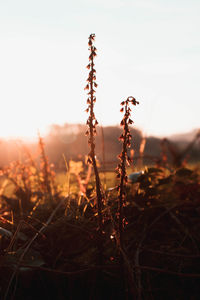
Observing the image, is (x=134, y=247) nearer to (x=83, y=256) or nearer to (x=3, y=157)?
(x=83, y=256)

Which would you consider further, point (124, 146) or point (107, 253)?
point (107, 253)

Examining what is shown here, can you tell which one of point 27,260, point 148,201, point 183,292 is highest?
point 148,201

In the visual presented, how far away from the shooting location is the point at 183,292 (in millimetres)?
1223

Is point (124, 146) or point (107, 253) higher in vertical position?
point (124, 146)

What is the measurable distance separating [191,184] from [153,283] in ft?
3.66

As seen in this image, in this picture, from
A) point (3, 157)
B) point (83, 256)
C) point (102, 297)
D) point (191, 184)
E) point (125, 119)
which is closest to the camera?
point (125, 119)

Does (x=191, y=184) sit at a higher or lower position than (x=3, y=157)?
lower

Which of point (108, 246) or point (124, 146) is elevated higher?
point (124, 146)

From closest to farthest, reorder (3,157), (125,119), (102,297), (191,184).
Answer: (125,119) → (102,297) → (191,184) → (3,157)

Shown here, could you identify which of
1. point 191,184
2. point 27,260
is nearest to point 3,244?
point 27,260

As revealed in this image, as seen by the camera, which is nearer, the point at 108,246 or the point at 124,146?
the point at 124,146

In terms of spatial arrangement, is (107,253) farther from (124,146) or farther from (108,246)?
(124,146)

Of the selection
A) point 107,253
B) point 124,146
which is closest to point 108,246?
point 107,253

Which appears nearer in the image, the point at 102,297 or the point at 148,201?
the point at 102,297
